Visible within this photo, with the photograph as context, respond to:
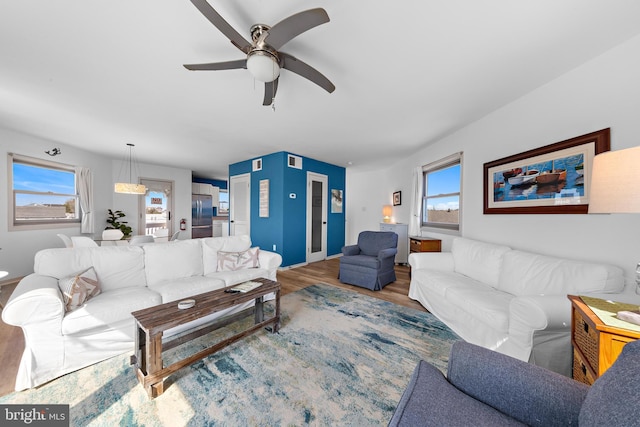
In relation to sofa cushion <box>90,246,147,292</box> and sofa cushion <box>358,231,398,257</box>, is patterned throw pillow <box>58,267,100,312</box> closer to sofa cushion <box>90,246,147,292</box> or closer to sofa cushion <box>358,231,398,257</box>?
sofa cushion <box>90,246,147,292</box>

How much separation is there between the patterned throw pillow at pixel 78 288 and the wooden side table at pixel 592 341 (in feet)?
10.4

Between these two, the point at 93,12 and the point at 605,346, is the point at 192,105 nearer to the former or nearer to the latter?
the point at 93,12

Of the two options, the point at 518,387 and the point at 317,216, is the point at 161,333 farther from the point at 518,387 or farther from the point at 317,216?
the point at 317,216

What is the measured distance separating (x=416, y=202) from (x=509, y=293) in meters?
2.65

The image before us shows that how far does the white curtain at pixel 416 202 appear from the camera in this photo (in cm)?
454

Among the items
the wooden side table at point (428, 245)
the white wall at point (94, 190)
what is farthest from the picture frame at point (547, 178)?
the white wall at point (94, 190)

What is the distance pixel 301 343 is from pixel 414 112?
2.97m

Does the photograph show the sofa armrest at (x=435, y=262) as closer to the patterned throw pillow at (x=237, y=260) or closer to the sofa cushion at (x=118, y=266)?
the patterned throw pillow at (x=237, y=260)

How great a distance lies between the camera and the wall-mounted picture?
5848 mm

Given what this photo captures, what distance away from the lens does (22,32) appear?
1611 mm

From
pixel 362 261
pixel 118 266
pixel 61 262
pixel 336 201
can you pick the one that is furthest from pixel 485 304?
pixel 336 201

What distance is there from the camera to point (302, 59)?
1907 millimetres

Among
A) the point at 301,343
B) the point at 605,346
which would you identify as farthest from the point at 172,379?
the point at 605,346

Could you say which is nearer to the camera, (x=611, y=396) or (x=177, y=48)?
(x=611, y=396)
